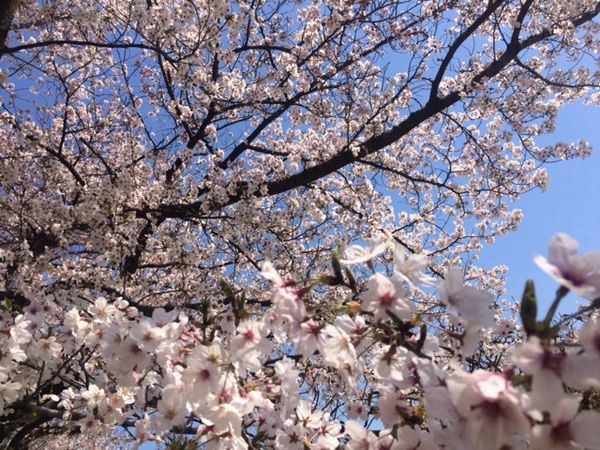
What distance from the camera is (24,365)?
3600 mm

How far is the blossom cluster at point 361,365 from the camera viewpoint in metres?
0.98

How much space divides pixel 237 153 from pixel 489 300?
20.0 ft

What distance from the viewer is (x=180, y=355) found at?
1795 mm

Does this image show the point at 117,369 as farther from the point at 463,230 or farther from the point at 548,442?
the point at 463,230

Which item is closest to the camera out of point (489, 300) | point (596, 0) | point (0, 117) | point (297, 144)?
point (489, 300)

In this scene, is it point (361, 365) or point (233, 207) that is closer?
point (361, 365)

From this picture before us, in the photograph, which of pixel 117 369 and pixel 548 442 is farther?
pixel 117 369

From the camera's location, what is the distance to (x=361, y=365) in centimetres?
178

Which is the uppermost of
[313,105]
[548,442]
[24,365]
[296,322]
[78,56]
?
[78,56]

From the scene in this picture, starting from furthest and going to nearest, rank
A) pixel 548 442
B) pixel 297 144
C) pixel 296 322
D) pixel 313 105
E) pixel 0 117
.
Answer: pixel 297 144, pixel 313 105, pixel 0 117, pixel 296 322, pixel 548 442

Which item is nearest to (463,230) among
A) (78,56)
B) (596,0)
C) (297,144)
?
(297,144)

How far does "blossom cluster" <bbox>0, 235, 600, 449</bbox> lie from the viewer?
0.98 metres

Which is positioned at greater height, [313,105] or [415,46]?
[415,46]

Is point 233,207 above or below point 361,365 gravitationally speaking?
above
